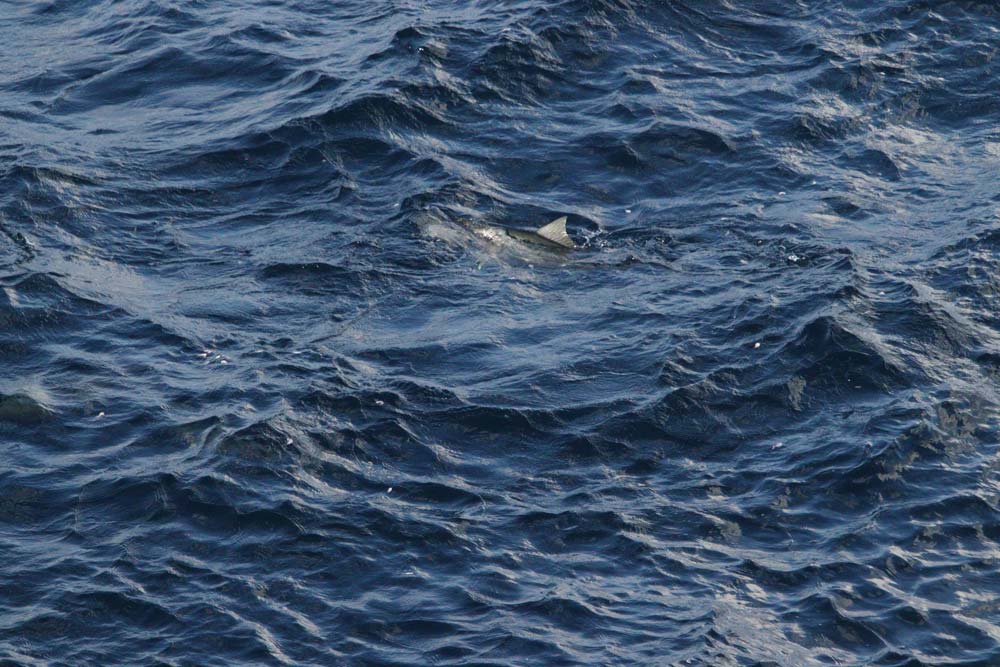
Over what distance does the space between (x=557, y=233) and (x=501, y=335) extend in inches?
89.5

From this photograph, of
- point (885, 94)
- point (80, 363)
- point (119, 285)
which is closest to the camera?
point (80, 363)

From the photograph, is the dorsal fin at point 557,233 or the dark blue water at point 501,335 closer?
the dark blue water at point 501,335

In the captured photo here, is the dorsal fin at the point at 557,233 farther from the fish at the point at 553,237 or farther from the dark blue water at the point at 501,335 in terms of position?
the dark blue water at the point at 501,335

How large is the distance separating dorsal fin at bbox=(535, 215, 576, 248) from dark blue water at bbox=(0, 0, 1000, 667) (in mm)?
241

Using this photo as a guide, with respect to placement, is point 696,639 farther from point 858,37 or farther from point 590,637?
point 858,37

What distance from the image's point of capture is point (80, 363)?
19438 millimetres

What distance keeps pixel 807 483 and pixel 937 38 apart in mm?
12028

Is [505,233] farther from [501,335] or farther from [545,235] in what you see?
[501,335]

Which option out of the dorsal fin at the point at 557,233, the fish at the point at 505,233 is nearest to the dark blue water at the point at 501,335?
the fish at the point at 505,233

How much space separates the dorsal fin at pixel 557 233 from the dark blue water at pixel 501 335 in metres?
0.24

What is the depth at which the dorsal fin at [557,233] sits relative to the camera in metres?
21.6

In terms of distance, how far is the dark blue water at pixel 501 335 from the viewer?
15.6m

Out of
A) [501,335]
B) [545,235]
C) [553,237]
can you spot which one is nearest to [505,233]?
[545,235]

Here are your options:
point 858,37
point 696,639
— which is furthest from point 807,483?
point 858,37
